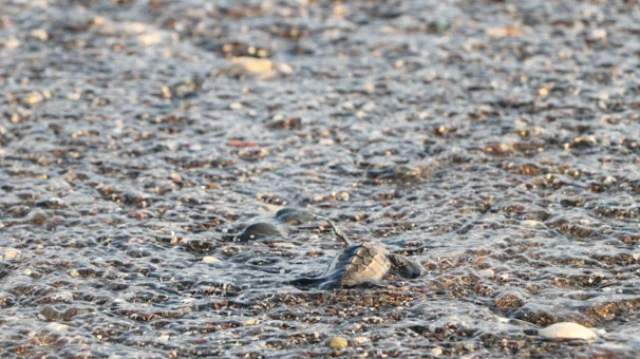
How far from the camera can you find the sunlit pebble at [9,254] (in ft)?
13.1

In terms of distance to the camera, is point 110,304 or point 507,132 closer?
point 110,304

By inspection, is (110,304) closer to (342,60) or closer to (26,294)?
(26,294)

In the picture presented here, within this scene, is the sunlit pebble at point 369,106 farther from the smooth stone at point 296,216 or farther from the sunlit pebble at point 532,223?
the sunlit pebble at point 532,223

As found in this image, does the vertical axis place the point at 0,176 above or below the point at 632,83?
below

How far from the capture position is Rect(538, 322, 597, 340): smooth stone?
342cm

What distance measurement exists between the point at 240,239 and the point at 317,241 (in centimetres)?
29

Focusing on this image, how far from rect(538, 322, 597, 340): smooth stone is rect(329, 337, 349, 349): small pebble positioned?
2.00 ft

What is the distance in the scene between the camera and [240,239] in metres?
4.22

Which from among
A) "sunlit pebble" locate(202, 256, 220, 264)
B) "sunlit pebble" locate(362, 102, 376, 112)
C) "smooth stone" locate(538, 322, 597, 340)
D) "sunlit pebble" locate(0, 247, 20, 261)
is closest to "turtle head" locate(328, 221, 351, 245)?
"sunlit pebble" locate(202, 256, 220, 264)

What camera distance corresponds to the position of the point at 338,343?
11.3 ft

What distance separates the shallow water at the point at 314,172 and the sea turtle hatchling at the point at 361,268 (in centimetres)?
5

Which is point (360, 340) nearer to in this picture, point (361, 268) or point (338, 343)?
point (338, 343)

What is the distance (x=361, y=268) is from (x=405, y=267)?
0.61ft

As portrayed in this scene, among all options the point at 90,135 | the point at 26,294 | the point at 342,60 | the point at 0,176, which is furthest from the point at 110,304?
the point at 342,60
